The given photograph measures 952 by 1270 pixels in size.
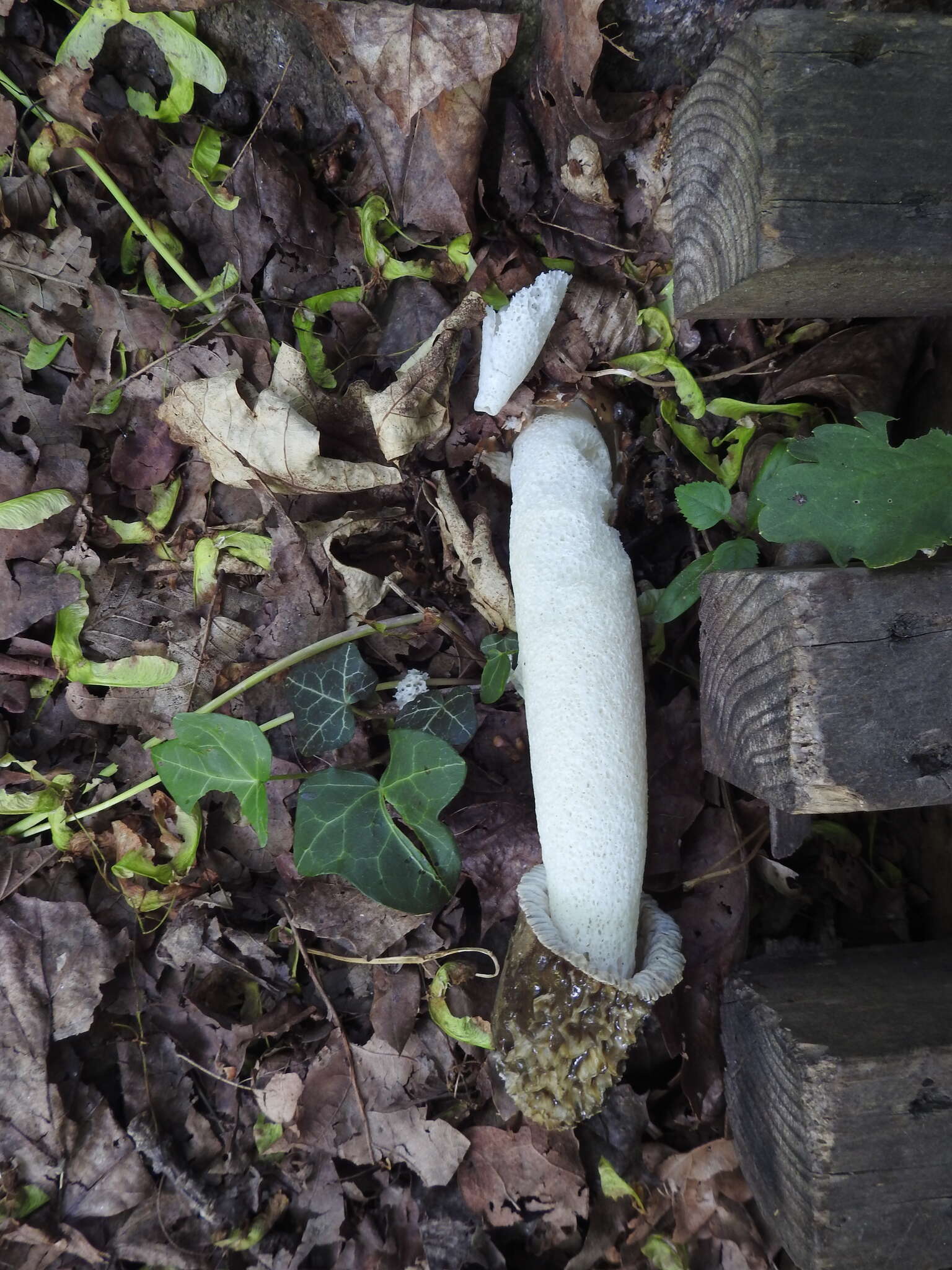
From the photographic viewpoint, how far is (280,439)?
7.86 feet

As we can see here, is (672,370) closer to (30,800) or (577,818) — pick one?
(577,818)

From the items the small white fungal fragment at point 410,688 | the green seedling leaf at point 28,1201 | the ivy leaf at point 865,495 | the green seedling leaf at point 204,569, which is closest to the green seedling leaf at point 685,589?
the ivy leaf at point 865,495

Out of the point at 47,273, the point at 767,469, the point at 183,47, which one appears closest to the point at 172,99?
the point at 183,47

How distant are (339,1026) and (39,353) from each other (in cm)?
257

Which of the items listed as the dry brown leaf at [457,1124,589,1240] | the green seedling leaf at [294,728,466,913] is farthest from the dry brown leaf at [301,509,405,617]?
the dry brown leaf at [457,1124,589,1240]

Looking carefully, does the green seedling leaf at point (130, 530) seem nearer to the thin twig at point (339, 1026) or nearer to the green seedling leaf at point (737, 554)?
the thin twig at point (339, 1026)

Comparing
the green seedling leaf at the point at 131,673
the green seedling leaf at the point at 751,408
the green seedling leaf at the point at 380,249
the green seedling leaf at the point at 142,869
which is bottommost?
the green seedling leaf at the point at 142,869

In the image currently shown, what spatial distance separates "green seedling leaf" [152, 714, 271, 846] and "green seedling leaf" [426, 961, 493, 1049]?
783 millimetres

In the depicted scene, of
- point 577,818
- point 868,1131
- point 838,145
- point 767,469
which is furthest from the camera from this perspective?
point 767,469

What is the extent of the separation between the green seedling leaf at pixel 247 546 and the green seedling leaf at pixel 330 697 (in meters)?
0.44

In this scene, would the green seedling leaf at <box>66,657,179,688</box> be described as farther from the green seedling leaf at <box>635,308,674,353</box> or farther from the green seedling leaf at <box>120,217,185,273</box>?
the green seedling leaf at <box>635,308,674,353</box>

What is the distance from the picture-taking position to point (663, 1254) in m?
2.36

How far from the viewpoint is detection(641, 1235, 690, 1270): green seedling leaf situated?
2.33m

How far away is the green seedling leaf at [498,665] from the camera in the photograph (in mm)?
2430
